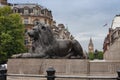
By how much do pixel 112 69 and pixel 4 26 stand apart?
157 ft

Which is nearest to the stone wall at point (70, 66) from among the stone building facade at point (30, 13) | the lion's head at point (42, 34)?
the lion's head at point (42, 34)

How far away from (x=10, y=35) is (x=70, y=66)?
4485 cm

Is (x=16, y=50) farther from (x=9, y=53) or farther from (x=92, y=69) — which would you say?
(x=92, y=69)

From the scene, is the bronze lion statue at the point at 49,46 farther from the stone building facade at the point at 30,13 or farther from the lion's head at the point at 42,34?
the stone building facade at the point at 30,13

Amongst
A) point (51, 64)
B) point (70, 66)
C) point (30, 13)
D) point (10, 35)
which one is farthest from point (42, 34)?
point (30, 13)

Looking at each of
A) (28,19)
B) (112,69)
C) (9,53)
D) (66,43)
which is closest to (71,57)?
(66,43)

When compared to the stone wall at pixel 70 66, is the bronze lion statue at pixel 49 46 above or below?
above

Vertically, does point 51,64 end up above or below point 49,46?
below

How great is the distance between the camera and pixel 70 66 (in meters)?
14.7

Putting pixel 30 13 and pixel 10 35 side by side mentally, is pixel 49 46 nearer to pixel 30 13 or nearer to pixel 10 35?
pixel 10 35

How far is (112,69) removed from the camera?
14.5 metres

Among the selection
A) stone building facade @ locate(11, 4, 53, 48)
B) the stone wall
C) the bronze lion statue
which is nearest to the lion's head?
the bronze lion statue

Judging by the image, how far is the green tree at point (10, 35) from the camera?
56.5 meters

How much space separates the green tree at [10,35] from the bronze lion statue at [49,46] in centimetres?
4043
